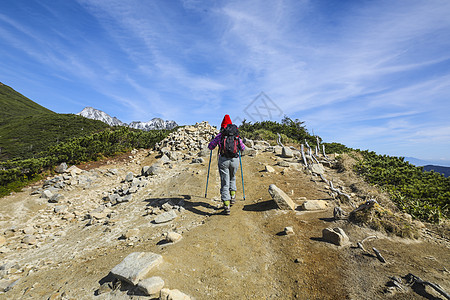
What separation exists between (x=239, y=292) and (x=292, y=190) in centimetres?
518

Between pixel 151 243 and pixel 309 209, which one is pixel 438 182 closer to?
pixel 309 209

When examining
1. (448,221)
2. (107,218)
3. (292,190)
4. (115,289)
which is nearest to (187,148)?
(107,218)

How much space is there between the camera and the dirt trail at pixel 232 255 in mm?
3484

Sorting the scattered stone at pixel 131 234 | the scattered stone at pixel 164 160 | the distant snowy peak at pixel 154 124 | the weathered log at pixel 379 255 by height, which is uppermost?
the distant snowy peak at pixel 154 124

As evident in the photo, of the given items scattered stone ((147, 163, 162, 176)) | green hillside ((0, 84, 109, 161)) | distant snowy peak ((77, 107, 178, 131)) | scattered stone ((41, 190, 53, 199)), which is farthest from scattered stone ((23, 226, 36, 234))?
distant snowy peak ((77, 107, 178, 131))

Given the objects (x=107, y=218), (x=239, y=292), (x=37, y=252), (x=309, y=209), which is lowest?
(x=37, y=252)

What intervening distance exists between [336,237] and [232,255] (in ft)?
7.75

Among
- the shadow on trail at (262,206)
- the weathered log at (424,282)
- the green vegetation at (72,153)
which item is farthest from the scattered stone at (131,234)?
the green vegetation at (72,153)

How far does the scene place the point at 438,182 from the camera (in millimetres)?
8492

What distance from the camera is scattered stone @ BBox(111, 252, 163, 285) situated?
139 inches

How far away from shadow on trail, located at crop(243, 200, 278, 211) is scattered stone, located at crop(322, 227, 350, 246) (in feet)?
6.98

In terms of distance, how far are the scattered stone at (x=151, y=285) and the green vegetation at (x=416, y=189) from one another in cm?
748

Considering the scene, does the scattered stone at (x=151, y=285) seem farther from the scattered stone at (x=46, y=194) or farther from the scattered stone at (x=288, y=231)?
the scattered stone at (x=46, y=194)

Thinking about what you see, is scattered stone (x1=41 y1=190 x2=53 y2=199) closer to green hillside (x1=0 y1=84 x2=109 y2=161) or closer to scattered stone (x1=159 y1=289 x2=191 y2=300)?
scattered stone (x1=159 y1=289 x2=191 y2=300)
